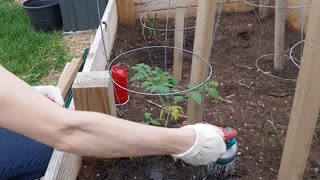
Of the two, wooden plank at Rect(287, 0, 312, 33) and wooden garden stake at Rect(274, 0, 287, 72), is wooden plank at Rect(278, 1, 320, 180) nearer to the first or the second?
wooden garden stake at Rect(274, 0, 287, 72)

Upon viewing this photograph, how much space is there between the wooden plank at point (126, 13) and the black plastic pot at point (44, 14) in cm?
92

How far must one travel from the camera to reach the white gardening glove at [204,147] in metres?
0.96

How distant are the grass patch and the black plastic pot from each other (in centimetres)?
8

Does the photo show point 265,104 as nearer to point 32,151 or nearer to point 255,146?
point 255,146

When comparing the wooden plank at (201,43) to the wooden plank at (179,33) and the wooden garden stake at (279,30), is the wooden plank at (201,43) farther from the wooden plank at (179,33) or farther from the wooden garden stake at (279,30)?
the wooden garden stake at (279,30)

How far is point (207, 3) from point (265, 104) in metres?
0.78

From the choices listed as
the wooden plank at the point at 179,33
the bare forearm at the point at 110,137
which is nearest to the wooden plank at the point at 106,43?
the wooden plank at the point at 179,33

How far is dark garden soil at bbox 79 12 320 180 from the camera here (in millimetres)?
1649

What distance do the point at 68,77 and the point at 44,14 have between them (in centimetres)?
133

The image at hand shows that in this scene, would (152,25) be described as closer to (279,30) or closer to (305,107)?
(279,30)

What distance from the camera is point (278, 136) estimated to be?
5.90ft

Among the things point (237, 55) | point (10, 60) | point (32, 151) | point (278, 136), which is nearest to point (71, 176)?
point (32, 151)

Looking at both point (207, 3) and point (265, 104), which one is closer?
point (207, 3)

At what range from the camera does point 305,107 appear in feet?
3.84
